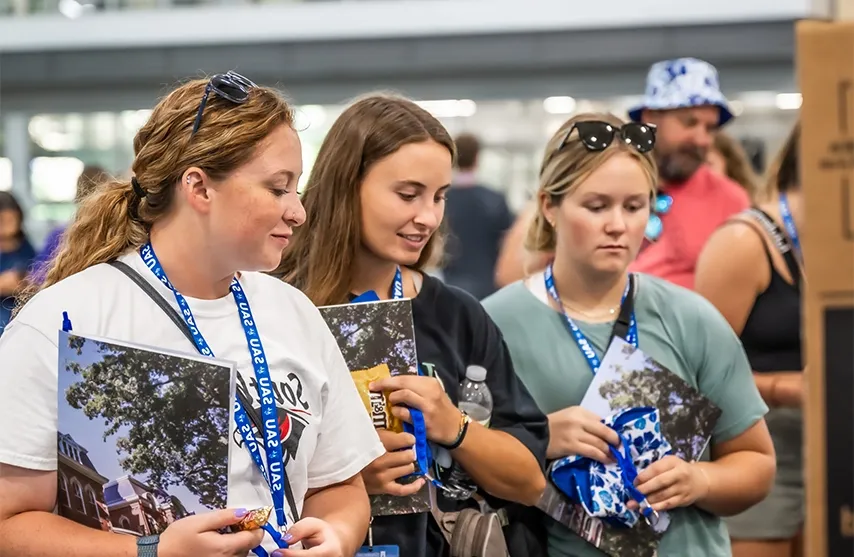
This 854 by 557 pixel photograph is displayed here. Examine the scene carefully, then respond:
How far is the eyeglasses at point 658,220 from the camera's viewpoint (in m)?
3.87

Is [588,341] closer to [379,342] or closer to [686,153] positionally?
→ [379,342]

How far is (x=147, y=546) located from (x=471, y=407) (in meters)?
0.85

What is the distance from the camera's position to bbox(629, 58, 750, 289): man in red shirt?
3953 mm

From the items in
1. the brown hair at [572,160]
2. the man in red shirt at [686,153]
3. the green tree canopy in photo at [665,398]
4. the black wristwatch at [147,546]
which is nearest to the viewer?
the black wristwatch at [147,546]

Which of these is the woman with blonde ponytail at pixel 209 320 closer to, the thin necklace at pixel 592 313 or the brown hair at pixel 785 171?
the thin necklace at pixel 592 313

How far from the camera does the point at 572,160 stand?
2584mm

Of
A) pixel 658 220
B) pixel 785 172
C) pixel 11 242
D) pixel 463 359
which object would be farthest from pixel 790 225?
pixel 11 242

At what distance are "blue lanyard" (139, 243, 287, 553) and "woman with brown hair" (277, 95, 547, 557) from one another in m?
0.44

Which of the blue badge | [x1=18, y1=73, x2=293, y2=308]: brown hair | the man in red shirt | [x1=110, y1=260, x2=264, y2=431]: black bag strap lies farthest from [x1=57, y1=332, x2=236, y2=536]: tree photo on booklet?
the man in red shirt

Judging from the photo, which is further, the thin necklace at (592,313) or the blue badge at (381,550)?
the thin necklace at (592,313)

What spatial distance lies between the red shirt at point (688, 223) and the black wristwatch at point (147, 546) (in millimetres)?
2434

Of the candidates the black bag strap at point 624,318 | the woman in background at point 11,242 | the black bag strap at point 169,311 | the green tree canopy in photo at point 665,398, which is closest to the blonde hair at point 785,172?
the black bag strap at point 624,318

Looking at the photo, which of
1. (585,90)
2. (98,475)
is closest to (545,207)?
(98,475)

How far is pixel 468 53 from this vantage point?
9539 mm
